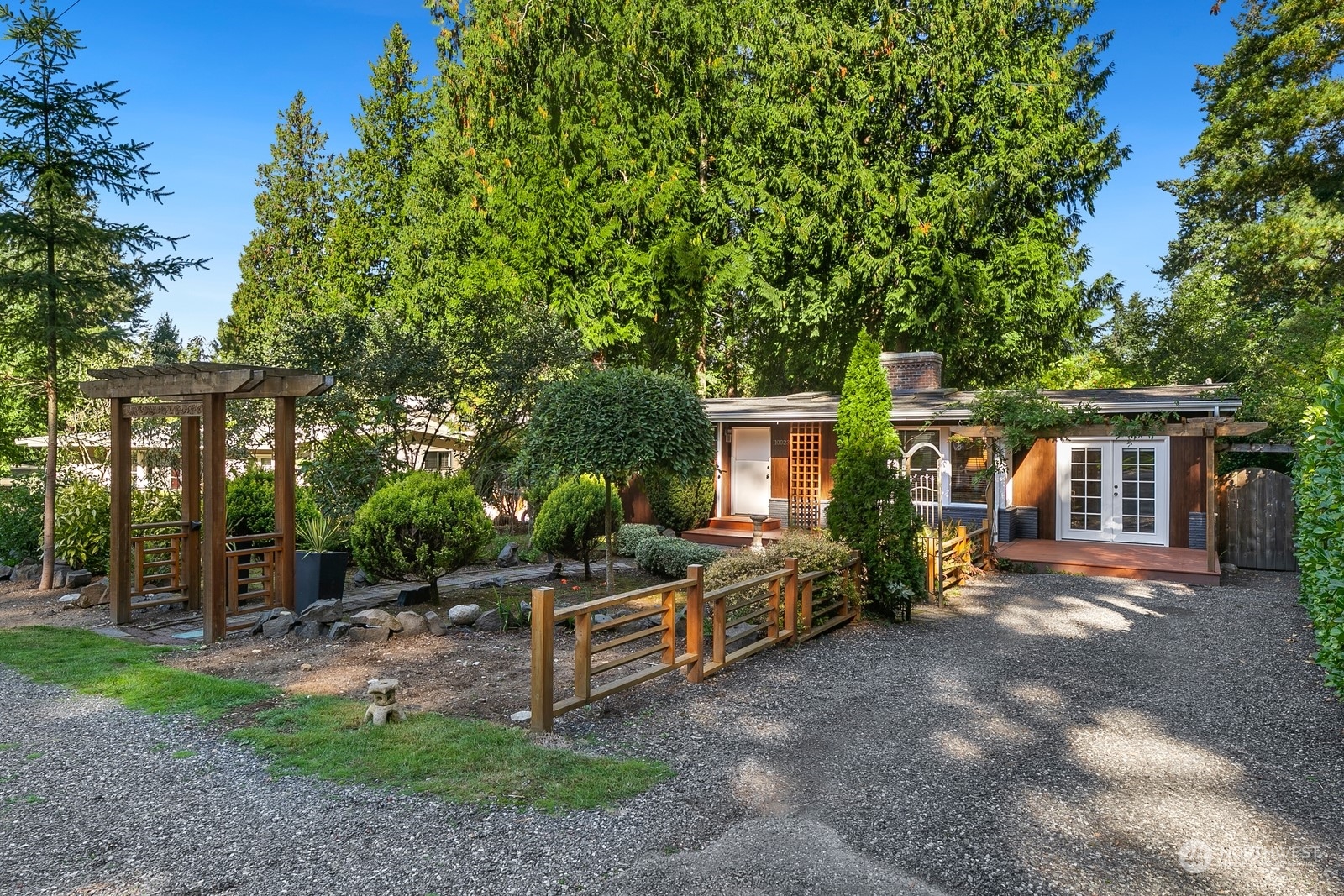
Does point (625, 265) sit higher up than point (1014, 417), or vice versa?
point (625, 265)

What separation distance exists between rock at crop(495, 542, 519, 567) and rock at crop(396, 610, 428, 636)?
465cm

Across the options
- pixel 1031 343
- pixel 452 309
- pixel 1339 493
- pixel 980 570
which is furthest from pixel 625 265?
pixel 1339 493

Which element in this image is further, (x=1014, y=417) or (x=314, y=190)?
(x=314, y=190)

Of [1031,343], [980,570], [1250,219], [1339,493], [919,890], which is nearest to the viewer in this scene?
[919,890]

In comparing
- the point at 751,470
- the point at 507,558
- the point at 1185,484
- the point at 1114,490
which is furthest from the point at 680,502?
the point at 1185,484

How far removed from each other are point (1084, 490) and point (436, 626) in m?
12.1

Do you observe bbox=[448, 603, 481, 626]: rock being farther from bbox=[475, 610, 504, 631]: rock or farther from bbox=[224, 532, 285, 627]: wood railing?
bbox=[224, 532, 285, 627]: wood railing

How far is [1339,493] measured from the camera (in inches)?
188

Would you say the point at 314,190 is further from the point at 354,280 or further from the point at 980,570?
the point at 980,570

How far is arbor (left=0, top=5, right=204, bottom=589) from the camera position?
9.66 meters

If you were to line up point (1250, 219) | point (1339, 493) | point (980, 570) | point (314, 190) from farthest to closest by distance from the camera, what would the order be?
point (314, 190) → point (1250, 219) → point (980, 570) → point (1339, 493)

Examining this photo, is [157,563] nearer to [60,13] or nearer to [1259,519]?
[60,13]

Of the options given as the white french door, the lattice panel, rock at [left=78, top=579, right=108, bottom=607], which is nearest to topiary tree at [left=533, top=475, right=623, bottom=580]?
rock at [left=78, top=579, right=108, bottom=607]

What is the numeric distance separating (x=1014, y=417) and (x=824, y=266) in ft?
25.6
